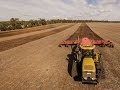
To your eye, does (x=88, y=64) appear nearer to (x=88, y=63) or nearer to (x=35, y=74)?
(x=88, y=63)

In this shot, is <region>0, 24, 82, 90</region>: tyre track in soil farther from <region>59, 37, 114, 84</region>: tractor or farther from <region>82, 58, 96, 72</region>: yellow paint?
<region>82, 58, 96, 72</region>: yellow paint

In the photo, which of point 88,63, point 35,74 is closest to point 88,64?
point 88,63

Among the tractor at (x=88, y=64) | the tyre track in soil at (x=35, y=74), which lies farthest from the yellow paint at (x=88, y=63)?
the tyre track in soil at (x=35, y=74)

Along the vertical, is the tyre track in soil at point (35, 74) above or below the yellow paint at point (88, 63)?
below

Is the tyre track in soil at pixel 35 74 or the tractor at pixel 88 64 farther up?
the tractor at pixel 88 64

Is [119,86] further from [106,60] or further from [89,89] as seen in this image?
[106,60]

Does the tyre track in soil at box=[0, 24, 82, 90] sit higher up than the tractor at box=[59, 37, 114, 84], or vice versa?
the tractor at box=[59, 37, 114, 84]

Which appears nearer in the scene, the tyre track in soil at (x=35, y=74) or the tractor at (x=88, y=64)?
the tractor at (x=88, y=64)

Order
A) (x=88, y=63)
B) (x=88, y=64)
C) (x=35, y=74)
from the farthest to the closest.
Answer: (x=35, y=74)
(x=88, y=63)
(x=88, y=64)

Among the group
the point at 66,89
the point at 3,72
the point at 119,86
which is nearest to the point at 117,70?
the point at 119,86

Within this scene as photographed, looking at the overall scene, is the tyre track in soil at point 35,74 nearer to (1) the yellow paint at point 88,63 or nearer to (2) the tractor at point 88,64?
(2) the tractor at point 88,64

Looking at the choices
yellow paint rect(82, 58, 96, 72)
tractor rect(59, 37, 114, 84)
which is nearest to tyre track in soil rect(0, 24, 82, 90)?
tractor rect(59, 37, 114, 84)

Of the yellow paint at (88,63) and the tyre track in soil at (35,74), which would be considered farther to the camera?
the tyre track in soil at (35,74)

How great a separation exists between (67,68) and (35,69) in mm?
2677
